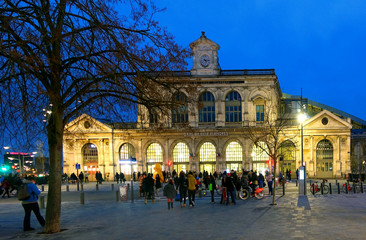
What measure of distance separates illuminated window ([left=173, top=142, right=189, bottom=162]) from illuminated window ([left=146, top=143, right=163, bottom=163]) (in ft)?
6.97

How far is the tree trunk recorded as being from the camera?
43.9ft

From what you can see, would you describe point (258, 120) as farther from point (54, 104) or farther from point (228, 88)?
point (54, 104)

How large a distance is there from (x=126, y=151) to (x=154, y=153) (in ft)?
14.3

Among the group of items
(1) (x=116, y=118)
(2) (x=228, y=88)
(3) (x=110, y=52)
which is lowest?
(1) (x=116, y=118)

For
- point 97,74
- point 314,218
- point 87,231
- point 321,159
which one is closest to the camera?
point 97,74

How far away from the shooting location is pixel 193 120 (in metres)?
56.9

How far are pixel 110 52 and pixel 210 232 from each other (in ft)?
22.3

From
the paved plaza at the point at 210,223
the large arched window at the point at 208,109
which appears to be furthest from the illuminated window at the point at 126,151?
the paved plaza at the point at 210,223

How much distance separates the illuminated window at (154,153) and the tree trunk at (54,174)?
44.0 metres

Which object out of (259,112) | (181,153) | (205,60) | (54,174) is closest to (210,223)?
(54,174)

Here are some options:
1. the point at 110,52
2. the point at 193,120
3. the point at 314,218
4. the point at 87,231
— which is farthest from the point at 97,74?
the point at 193,120

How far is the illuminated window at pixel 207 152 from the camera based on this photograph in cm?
5709

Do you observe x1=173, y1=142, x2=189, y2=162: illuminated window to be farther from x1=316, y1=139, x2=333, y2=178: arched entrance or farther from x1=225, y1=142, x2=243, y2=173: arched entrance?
x1=316, y1=139, x2=333, y2=178: arched entrance

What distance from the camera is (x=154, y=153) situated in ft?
190
